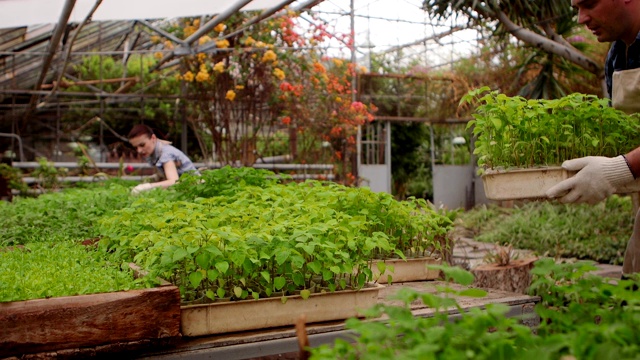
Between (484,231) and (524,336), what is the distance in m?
8.84

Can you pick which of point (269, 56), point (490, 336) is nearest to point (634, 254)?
point (490, 336)

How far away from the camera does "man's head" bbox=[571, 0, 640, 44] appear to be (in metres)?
2.05

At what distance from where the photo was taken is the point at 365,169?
12.9 m

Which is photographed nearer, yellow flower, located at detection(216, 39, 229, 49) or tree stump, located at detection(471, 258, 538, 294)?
tree stump, located at detection(471, 258, 538, 294)

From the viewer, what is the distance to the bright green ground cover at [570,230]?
24.2 ft

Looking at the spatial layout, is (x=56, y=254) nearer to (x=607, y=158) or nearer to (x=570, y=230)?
(x=607, y=158)

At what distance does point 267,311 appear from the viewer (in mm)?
2238

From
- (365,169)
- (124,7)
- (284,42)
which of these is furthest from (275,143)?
(124,7)

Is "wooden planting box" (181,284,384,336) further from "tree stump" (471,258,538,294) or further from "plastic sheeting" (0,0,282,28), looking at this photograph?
"plastic sheeting" (0,0,282,28)

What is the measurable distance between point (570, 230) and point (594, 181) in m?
6.68

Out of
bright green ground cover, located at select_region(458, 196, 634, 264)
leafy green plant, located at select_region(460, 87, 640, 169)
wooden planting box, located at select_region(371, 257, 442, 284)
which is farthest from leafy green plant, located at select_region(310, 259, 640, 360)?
bright green ground cover, located at select_region(458, 196, 634, 264)

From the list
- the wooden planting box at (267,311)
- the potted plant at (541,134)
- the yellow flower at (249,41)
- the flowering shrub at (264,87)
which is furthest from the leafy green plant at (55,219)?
the yellow flower at (249,41)

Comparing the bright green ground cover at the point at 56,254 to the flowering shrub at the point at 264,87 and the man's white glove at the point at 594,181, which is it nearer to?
the man's white glove at the point at 594,181

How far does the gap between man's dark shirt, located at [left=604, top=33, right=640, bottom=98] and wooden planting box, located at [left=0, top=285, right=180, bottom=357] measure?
1709mm
